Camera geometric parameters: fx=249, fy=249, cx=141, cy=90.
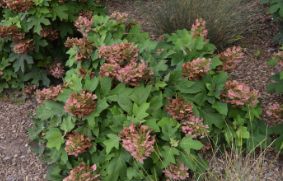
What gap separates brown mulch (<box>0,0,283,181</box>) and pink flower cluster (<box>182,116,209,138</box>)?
39 cm

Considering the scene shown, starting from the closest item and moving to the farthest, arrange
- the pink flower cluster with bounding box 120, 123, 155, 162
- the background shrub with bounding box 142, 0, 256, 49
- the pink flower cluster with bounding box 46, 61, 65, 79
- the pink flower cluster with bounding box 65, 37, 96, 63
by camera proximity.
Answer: the pink flower cluster with bounding box 120, 123, 155, 162 → the pink flower cluster with bounding box 65, 37, 96, 63 → the pink flower cluster with bounding box 46, 61, 65, 79 → the background shrub with bounding box 142, 0, 256, 49

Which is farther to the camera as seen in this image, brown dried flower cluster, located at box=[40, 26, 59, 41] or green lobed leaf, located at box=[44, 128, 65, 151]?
brown dried flower cluster, located at box=[40, 26, 59, 41]

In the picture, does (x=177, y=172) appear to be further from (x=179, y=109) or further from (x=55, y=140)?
(x=55, y=140)

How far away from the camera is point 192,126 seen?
1.75 meters

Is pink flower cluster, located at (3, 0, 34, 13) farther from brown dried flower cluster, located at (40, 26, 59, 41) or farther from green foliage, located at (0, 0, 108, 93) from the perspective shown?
brown dried flower cluster, located at (40, 26, 59, 41)

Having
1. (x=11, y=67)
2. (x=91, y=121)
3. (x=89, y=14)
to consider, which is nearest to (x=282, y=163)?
(x=91, y=121)

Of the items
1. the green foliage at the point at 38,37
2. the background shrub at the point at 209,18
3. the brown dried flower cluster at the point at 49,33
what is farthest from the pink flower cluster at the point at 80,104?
the background shrub at the point at 209,18

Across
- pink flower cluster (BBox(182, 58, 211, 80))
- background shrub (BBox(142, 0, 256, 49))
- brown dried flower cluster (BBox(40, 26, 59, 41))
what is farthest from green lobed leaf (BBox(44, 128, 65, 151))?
background shrub (BBox(142, 0, 256, 49))

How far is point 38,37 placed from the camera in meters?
2.93

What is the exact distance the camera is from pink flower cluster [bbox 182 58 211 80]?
183 centimetres

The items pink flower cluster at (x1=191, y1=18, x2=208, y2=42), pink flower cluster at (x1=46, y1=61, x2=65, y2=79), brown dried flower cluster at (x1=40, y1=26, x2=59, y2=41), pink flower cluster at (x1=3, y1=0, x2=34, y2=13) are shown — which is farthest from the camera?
pink flower cluster at (x1=46, y1=61, x2=65, y2=79)

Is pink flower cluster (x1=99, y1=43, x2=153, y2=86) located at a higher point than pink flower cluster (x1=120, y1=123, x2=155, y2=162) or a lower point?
higher

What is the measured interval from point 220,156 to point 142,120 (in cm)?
107

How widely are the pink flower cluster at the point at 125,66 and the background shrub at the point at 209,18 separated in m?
1.92
